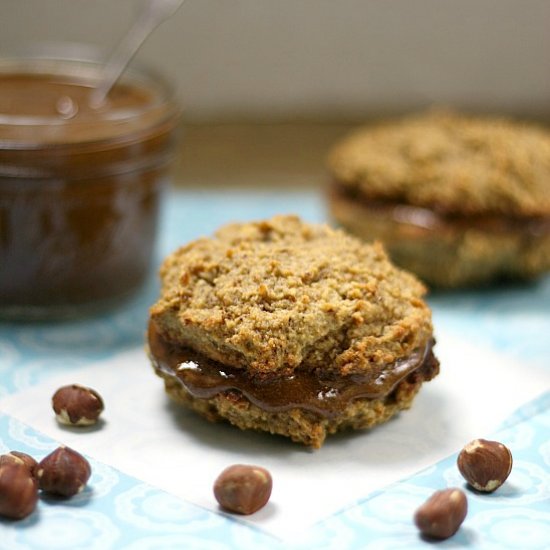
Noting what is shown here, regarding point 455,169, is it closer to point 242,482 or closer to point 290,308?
point 290,308

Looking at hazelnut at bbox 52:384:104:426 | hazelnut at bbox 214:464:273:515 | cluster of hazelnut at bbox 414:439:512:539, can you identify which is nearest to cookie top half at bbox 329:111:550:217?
cluster of hazelnut at bbox 414:439:512:539

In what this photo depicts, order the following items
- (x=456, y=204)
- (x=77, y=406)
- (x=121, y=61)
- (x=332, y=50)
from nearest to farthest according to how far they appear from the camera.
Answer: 1. (x=77, y=406)
2. (x=456, y=204)
3. (x=121, y=61)
4. (x=332, y=50)

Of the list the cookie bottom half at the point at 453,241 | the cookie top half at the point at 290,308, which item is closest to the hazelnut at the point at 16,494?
the cookie top half at the point at 290,308

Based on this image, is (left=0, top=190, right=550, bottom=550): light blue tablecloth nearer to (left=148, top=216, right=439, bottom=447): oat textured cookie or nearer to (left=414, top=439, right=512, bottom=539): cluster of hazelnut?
(left=414, top=439, right=512, bottom=539): cluster of hazelnut

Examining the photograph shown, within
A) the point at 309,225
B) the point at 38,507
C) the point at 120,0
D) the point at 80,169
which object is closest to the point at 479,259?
the point at 309,225

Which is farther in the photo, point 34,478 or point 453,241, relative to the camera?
point 453,241

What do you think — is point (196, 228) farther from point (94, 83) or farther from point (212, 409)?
point (212, 409)

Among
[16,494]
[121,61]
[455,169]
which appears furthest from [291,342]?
[121,61]
